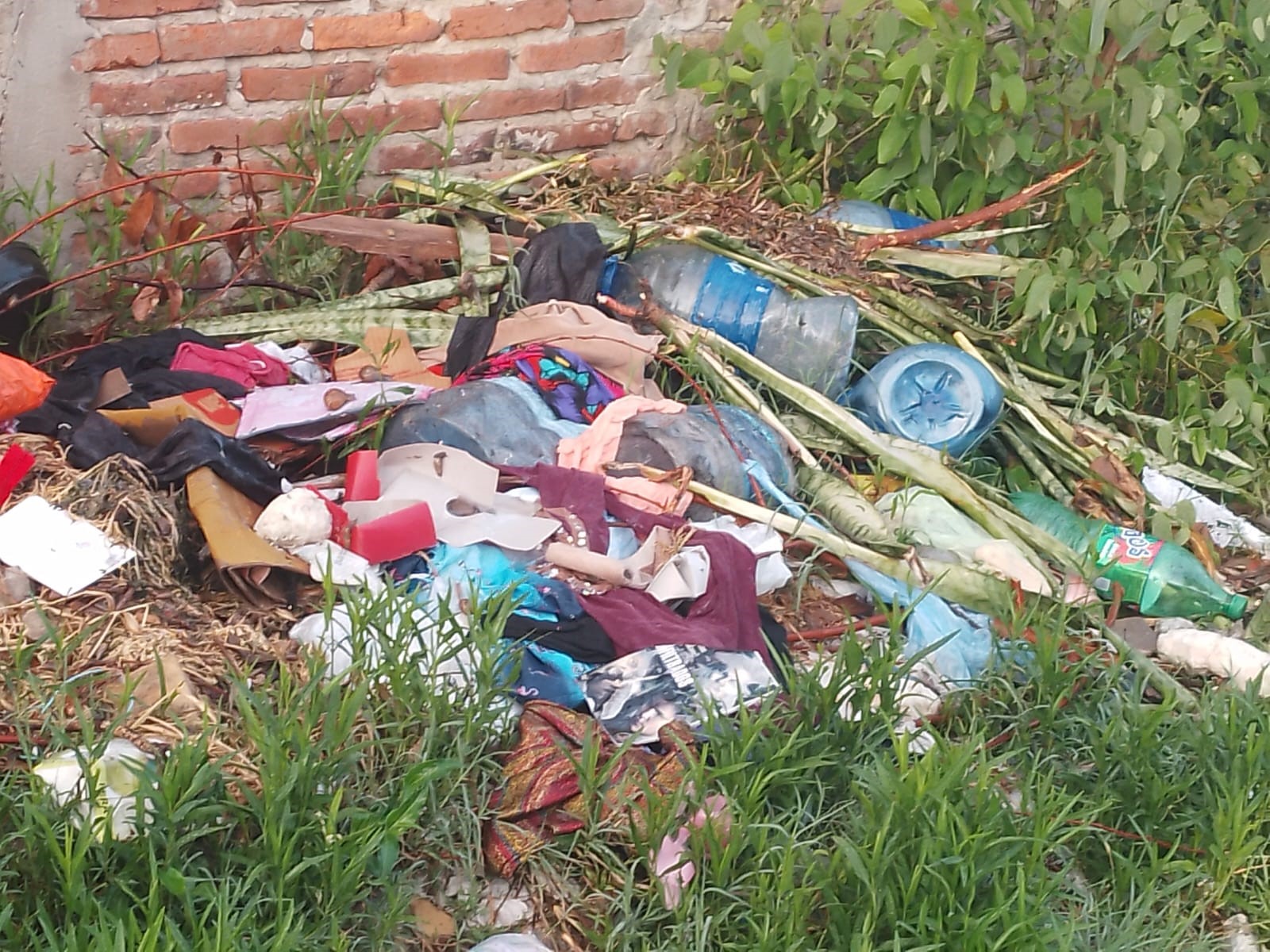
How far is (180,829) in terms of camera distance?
212cm

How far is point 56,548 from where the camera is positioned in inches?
104

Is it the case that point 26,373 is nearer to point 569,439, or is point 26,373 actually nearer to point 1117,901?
point 569,439

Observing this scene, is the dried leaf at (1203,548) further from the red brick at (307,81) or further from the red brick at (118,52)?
the red brick at (118,52)

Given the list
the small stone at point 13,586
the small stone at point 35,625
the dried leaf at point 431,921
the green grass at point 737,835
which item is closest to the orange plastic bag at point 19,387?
the small stone at point 13,586

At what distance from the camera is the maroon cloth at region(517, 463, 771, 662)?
9.27 feet

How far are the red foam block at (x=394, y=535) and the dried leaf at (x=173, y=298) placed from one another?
1.19 m

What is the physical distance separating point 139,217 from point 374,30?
100 cm

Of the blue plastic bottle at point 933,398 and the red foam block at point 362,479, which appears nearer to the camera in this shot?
the red foam block at point 362,479

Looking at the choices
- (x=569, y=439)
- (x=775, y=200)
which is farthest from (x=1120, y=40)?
(x=569, y=439)

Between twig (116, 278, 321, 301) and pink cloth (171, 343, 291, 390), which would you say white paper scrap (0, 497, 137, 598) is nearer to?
pink cloth (171, 343, 291, 390)

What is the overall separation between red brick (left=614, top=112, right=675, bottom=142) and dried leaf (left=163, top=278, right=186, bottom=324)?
172cm

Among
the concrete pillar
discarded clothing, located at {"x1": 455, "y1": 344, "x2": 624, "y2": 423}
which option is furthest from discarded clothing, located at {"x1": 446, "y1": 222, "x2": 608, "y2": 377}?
the concrete pillar

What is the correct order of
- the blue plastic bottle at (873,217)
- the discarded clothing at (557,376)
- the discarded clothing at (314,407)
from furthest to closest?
the blue plastic bottle at (873,217) < the discarded clothing at (557,376) < the discarded clothing at (314,407)

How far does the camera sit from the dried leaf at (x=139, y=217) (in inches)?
149
